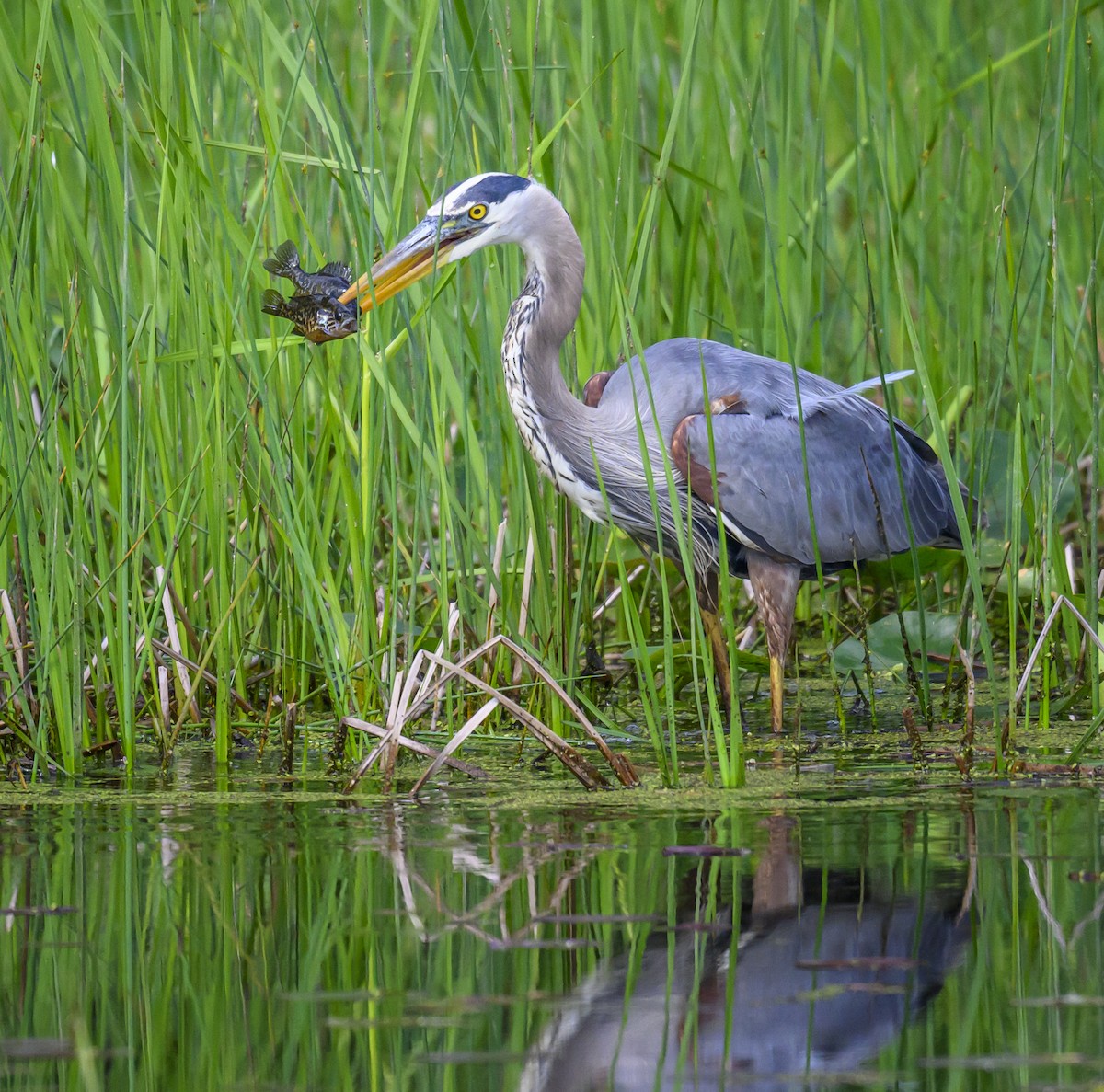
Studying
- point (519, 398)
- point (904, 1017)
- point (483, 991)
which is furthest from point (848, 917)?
point (519, 398)

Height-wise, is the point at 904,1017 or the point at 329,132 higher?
the point at 329,132

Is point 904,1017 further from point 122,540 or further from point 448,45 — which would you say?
point 448,45

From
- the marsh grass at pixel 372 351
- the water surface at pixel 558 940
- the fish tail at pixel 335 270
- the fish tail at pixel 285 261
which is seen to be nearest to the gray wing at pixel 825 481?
the marsh grass at pixel 372 351

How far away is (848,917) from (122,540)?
164cm

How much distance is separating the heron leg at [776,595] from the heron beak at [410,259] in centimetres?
114

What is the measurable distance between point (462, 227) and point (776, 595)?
1.23 meters

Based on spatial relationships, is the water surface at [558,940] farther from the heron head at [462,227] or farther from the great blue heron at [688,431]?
the heron head at [462,227]

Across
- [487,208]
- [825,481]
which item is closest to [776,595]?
[825,481]

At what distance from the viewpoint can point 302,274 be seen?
3400 mm

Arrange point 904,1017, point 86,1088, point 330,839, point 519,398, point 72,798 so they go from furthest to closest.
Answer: point 519,398, point 72,798, point 330,839, point 904,1017, point 86,1088

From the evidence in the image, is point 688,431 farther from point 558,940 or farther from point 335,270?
point 558,940

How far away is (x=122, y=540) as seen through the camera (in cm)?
319

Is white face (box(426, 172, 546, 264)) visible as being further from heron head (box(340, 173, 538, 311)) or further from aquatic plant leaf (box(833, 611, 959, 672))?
aquatic plant leaf (box(833, 611, 959, 672))

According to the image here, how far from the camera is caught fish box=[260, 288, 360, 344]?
335 centimetres
